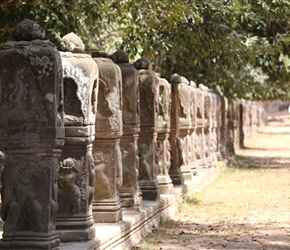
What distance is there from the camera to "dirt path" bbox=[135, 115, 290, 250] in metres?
10.9

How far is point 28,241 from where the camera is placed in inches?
276

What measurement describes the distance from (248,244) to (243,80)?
47.0 ft

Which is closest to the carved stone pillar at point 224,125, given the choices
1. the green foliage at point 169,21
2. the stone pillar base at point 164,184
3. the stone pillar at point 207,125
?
the stone pillar at point 207,125

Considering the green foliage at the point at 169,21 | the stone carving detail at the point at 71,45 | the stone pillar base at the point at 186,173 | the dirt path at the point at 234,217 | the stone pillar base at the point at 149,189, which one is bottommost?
the dirt path at the point at 234,217

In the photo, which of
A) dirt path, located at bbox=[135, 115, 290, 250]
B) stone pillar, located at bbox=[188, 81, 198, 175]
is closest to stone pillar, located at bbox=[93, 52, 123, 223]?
dirt path, located at bbox=[135, 115, 290, 250]

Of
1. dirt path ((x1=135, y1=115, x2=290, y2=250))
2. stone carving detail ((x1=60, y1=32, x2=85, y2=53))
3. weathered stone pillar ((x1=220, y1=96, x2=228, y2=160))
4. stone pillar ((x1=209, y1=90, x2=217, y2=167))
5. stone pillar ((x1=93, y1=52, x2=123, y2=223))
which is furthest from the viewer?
weathered stone pillar ((x1=220, y1=96, x2=228, y2=160))

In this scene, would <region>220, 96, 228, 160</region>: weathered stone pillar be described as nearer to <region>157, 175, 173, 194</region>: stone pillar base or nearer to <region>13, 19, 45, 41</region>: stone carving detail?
<region>157, 175, 173, 194</region>: stone pillar base

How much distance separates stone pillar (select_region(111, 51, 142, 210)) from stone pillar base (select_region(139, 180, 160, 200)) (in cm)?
137

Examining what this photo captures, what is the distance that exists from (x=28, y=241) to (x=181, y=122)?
33.1 ft

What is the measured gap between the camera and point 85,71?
8289 millimetres

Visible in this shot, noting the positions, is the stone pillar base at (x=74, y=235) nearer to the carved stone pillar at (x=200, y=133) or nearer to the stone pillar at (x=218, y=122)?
the carved stone pillar at (x=200, y=133)

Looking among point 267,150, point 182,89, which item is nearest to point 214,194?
point 182,89

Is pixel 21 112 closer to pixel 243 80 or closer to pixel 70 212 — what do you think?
pixel 70 212

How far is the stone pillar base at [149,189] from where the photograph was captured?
40.9ft
